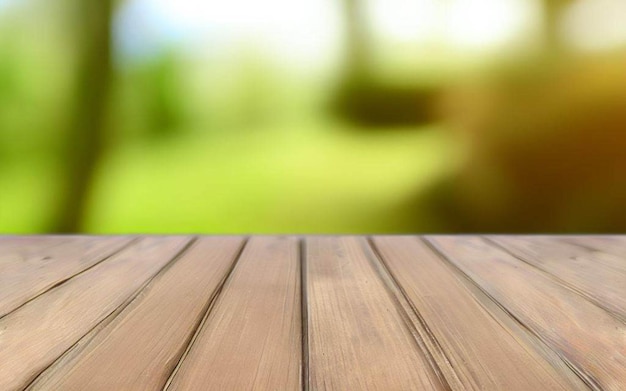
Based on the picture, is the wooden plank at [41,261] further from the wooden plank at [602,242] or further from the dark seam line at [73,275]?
the wooden plank at [602,242]

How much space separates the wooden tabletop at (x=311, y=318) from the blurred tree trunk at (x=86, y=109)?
0.82 feet

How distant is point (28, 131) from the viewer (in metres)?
1.40

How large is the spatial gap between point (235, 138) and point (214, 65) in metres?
0.20

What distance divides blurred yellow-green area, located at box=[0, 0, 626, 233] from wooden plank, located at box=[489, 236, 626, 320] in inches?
7.9

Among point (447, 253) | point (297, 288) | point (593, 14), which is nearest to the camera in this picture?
point (297, 288)

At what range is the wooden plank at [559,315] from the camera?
564mm

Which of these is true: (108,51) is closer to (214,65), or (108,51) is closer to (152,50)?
(152,50)

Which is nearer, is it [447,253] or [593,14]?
[447,253]

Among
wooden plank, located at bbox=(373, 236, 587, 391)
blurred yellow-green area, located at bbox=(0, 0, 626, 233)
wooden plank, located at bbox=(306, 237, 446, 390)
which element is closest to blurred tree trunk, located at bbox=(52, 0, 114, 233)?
blurred yellow-green area, located at bbox=(0, 0, 626, 233)

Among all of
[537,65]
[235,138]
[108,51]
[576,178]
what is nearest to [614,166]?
[576,178]

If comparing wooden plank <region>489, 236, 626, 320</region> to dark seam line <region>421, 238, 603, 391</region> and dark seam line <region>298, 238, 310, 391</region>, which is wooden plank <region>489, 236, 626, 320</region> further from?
dark seam line <region>298, 238, 310, 391</region>

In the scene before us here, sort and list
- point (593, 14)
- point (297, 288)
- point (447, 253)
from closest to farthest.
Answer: point (297, 288) → point (447, 253) → point (593, 14)

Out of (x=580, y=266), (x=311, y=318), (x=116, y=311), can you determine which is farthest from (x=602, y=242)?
(x=116, y=311)

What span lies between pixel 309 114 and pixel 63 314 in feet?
2.80
